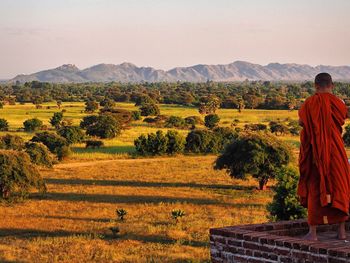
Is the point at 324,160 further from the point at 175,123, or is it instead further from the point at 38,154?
the point at 175,123

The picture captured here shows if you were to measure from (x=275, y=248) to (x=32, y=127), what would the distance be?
67265mm

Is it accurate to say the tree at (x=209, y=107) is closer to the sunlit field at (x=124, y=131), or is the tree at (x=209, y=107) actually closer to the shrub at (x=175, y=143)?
the sunlit field at (x=124, y=131)

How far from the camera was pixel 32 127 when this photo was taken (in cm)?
7200

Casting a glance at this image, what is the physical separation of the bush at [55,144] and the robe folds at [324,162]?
47399 mm

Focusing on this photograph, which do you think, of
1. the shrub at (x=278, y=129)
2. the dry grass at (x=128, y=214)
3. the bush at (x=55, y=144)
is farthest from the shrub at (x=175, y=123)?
the dry grass at (x=128, y=214)

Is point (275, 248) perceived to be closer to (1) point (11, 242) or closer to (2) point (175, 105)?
(1) point (11, 242)

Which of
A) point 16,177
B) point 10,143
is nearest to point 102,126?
point 10,143

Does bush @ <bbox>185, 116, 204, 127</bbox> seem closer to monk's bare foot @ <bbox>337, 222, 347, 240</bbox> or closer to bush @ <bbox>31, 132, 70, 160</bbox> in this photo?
bush @ <bbox>31, 132, 70, 160</bbox>

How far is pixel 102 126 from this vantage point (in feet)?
223

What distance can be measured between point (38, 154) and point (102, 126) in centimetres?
2158

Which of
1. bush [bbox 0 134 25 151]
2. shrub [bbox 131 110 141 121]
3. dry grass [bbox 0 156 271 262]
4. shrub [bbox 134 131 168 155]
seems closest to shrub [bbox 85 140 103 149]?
shrub [bbox 134 131 168 155]

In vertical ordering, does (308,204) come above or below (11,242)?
above

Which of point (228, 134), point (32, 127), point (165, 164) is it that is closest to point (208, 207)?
point (165, 164)

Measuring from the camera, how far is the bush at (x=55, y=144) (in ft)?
176
